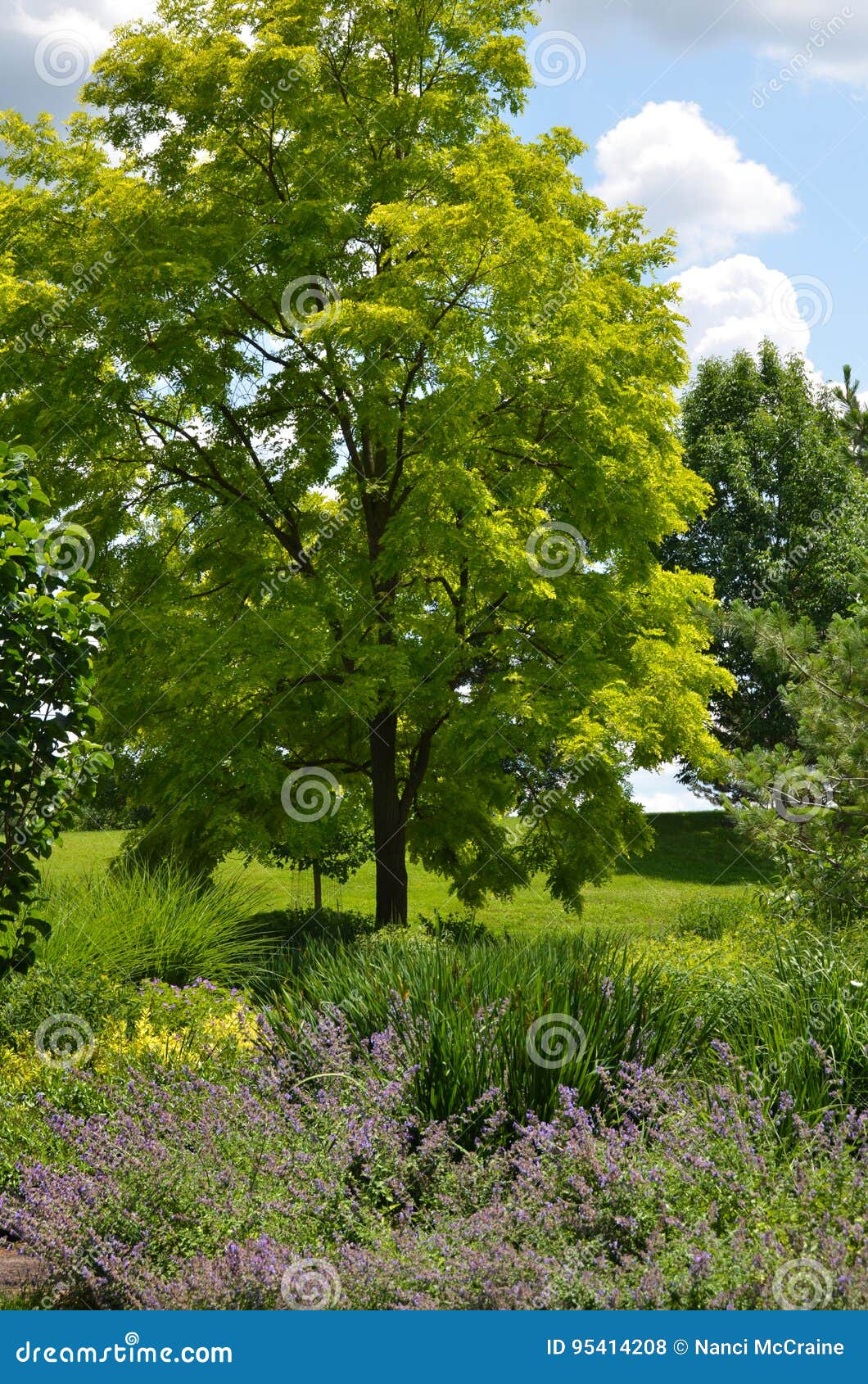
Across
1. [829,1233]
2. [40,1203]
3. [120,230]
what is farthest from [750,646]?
[120,230]

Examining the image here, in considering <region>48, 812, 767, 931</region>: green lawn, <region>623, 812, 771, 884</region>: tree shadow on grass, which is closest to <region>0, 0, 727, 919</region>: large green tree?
<region>48, 812, 767, 931</region>: green lawn

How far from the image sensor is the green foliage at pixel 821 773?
8.84 metres

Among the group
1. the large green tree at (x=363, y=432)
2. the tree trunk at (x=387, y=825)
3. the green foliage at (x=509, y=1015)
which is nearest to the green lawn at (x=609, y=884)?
the tree trunk at (x=387, y=825)

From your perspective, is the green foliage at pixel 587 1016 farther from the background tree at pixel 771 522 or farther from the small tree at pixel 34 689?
the background tree at pixel 771 522

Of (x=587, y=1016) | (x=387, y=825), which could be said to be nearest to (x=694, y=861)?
(x=387, y=825)

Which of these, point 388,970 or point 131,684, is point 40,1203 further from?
point 131,684

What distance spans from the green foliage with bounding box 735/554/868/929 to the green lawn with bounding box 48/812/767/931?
895cm

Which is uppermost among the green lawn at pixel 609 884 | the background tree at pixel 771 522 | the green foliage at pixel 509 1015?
the background tree at pixel 771 522

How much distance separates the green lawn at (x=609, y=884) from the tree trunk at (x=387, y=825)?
14.6 feet

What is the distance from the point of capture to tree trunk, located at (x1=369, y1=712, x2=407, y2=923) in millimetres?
13852

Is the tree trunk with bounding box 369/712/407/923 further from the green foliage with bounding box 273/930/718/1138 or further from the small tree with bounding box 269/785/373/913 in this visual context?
the green foliage with bounding box 273/930/718/1138

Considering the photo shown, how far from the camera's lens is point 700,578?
50.4 feet

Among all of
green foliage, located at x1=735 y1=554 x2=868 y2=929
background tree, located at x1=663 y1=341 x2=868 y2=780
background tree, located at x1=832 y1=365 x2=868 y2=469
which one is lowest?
green foliage, located at x1=735 y1=554 x2=868 y2=929

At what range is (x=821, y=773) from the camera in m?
8.72
